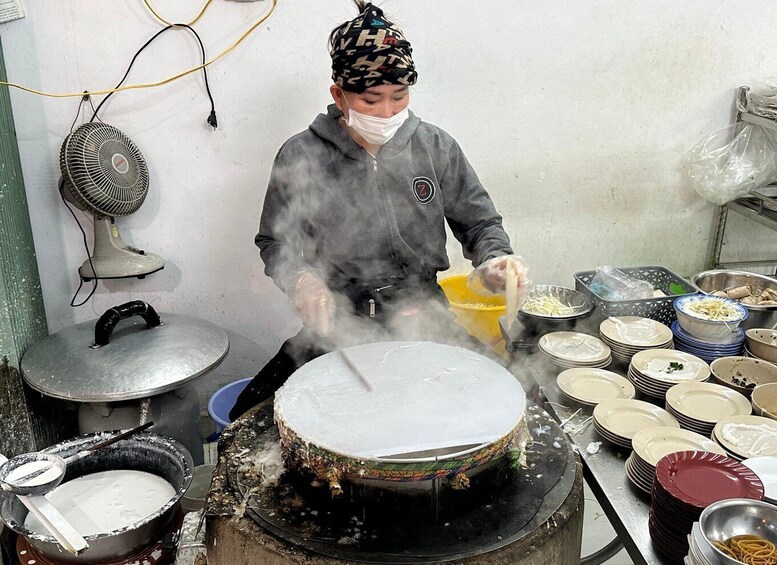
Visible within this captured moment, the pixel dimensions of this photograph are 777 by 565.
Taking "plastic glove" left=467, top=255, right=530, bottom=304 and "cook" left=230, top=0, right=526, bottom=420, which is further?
"cook" left=230, top=0, right=526, bottom=420

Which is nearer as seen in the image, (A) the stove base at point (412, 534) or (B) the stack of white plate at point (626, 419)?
(A) the stove base at point (412, 534)

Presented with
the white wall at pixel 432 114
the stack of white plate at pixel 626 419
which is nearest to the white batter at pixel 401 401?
the stack of white plate at pixel 626 419

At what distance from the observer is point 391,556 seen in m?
1.55

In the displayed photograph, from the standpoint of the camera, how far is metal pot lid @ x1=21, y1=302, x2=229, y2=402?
258 centimetres

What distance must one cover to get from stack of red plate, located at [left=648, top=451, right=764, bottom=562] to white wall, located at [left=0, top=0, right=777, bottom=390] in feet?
7.25

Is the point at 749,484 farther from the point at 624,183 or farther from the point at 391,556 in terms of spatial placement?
the point at 624,183

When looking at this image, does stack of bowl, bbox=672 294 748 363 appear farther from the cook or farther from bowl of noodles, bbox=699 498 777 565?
bowl of noodles, bbox=699 498 777 565

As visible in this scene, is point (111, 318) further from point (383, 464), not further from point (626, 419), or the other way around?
point (626, 419)

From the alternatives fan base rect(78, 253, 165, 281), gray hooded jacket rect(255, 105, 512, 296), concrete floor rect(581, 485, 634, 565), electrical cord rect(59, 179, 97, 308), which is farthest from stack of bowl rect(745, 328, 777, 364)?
electrical cord rect(59, 179, 97, 308)

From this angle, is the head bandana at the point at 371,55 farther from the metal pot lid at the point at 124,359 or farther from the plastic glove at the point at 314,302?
the metal pot lid at the point at 124,359

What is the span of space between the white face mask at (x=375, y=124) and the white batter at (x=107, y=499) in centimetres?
165

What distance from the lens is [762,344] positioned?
8.66 ft

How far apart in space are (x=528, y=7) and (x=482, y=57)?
0.36 meters

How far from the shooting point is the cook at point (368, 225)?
9.09ft
